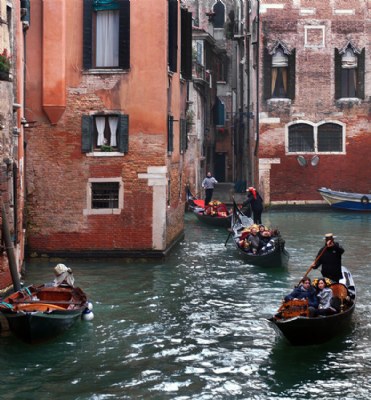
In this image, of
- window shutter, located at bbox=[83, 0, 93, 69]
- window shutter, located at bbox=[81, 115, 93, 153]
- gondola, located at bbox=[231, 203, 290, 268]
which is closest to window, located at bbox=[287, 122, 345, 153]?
gondola, located at bbox=[231, 203, 290, 268]

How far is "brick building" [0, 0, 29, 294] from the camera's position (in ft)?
44.4

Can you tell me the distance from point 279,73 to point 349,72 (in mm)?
2374

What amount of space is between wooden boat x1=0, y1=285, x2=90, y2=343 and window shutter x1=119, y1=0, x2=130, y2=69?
619cm

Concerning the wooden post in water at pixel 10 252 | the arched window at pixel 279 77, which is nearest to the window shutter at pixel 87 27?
the wooden post in water at pixel 10 252

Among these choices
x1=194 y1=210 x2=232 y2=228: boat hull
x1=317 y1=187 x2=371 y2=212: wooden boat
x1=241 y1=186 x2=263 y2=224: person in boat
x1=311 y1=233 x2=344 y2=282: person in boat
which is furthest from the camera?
x1=317 y1=187 x2=371 y2=212: wooden boat

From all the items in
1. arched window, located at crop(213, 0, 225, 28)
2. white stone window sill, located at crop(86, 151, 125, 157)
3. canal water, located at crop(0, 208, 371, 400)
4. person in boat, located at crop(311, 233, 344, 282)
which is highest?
arched window, located at crop(213, 0, 225, 28)

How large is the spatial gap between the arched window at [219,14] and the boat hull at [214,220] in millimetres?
19112

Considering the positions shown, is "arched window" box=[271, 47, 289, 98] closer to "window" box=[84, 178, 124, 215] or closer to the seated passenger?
"window" box=[84, 178, 124, 215]

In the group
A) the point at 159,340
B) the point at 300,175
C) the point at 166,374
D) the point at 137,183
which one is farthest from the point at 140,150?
the point at 300,175

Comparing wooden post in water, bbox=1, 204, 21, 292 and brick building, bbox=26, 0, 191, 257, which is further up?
brick building, bbox=26, 0, 191, 257

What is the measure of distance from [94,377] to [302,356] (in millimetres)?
2658

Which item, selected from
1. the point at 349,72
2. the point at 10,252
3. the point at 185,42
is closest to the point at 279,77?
the point at 349,72

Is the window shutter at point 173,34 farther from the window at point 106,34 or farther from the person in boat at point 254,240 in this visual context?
the person in boat at point 254,240

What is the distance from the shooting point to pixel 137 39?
17.9 meters
